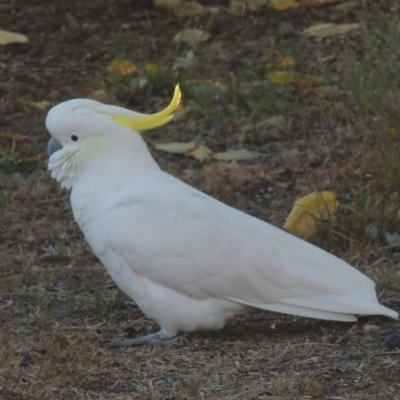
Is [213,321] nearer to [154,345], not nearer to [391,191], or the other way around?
[154,345]

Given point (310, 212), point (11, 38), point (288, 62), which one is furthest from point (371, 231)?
point (11, 38)

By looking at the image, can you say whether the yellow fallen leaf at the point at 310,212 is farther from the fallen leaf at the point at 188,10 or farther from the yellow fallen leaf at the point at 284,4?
the fallen leaf at the point at 188,10

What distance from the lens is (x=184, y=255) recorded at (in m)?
3.06

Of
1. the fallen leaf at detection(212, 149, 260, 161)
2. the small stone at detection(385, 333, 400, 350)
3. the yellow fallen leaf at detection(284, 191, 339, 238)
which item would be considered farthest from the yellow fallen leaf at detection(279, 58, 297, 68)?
the small stone at detection(385, 333, 400, 350)

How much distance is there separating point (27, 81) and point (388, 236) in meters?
2.70

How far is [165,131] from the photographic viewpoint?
5297 millimetres

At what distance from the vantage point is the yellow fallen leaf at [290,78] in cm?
511

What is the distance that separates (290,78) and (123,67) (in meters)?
0.96

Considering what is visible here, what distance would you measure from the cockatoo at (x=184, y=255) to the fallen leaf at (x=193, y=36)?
2.99m

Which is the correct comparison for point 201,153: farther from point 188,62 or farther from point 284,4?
point 284,4

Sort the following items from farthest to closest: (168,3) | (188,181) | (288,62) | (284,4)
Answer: (168,3) → (284,4) → (288,62) → (188,181)

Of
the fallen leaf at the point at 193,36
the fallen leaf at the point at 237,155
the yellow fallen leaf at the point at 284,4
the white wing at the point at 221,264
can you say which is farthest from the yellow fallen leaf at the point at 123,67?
the white wing at the point at 221,264

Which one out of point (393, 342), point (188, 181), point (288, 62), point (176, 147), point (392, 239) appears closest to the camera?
point (393, 342)

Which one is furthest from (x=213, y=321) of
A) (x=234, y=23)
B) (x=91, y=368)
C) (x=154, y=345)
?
(x=234, y=23)
